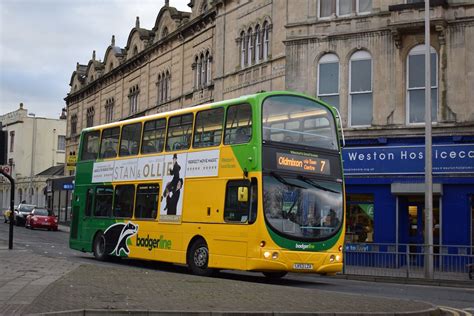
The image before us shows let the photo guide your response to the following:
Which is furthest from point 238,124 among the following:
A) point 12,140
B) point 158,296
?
point 12,140

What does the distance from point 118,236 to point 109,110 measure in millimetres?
33388

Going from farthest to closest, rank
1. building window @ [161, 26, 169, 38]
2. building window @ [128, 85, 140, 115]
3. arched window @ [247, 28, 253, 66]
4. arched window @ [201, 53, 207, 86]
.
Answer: building window @ [128, 85, 140, 115] → building window @ [161, 26, 169, 38] → arched window @ [201, 53, 207, 86] → arched window @ [247, 28, 253, 66]

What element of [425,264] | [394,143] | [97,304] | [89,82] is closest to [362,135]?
[394,143]

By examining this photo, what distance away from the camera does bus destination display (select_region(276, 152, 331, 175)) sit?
16.1 m

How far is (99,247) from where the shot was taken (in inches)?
875

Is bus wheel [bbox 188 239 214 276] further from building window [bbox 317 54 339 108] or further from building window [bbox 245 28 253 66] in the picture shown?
building window [bbox 245 28 253 66]

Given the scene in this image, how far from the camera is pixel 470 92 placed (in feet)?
80.8

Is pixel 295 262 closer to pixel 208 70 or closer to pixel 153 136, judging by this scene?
pixel 153 136

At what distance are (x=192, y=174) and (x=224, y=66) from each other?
16913 mm

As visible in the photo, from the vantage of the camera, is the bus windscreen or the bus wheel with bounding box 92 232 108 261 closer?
the bus windscreen

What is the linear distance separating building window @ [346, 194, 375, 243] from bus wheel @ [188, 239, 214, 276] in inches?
407

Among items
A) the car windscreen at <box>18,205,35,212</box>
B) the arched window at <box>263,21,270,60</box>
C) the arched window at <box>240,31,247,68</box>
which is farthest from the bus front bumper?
the car windscreen at <box>18,205,35,212</box>

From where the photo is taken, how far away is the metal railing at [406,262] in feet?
67.1

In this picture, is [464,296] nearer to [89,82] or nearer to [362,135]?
[362,135]
